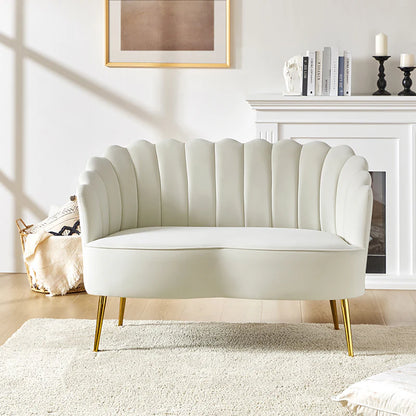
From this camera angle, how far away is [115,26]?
3.91 meters

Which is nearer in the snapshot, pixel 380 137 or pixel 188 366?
pixel 188 366

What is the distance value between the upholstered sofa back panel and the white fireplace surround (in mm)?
696

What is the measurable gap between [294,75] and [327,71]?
18 cm

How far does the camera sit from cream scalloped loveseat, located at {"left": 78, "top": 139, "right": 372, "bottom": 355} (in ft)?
7.88

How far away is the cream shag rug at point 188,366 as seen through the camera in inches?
77.6

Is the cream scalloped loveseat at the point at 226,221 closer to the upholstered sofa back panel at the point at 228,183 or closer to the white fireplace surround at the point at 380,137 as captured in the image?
the upholstered sofa back panel at the point at 228,183

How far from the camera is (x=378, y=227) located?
3.77 metres

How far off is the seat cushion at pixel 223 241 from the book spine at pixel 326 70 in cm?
133

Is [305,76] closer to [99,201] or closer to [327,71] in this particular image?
[327,71]

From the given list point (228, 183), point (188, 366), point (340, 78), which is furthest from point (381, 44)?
point (188, 366)

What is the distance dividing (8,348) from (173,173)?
104 centimetres

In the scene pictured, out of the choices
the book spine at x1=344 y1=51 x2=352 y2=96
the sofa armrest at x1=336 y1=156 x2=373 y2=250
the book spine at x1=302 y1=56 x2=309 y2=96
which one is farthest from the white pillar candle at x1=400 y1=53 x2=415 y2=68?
the sofa armrest at x1=336 y1=156 x2=373 y2=250

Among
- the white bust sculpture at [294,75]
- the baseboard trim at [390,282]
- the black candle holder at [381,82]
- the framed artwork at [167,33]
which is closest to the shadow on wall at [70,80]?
the framed artwork at [167,33]

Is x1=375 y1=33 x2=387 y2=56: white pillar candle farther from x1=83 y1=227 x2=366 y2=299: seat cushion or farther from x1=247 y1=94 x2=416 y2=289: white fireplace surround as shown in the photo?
x1=83 y1=227 x2=366 y2=299: seat cushion
